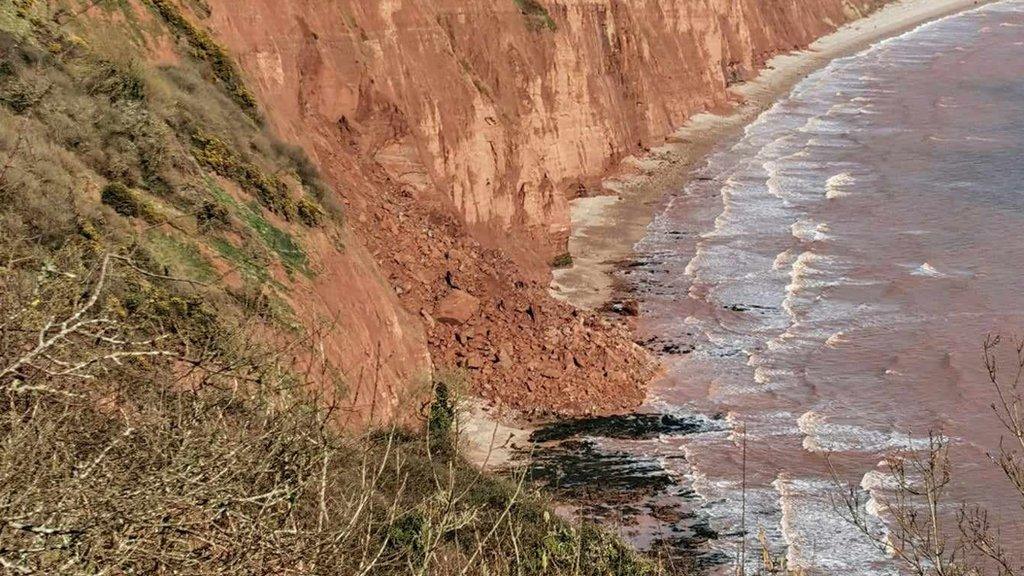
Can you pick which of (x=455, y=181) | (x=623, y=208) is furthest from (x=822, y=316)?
(x=623, y=208)

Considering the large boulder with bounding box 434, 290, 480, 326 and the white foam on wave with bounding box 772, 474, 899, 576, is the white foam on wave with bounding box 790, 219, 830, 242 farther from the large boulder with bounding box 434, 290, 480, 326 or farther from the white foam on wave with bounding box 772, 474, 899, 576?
the white foam on wave with bounding box 772, 474, 899, 576

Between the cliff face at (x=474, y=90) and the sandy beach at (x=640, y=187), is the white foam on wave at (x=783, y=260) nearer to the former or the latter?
the sandy beach at (x=640, y=187)

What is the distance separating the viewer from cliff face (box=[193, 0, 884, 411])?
2953 centimetres

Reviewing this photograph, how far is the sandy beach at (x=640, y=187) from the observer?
39000mm

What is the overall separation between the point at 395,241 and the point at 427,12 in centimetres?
1248

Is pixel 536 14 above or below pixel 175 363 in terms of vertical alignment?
below

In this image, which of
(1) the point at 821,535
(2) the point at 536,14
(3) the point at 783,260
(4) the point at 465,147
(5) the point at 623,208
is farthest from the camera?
(2) the point at 536,14

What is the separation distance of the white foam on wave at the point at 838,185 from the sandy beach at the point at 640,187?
20.6ft

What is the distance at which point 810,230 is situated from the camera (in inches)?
1797

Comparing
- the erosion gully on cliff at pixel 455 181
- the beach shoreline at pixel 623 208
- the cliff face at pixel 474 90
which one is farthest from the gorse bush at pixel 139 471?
the cliff face at pixel 474 90

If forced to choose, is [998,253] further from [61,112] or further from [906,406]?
[61,112]

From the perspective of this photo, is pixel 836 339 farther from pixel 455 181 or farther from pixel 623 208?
pixel 623 208

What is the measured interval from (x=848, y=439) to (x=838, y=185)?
91.1ft

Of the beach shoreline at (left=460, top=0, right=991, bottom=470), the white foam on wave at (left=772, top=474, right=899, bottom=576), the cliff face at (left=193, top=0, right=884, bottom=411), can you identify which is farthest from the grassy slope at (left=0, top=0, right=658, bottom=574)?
the white foam on wave at (left=772, top=474, right=899, bottom=576)
